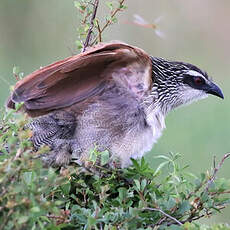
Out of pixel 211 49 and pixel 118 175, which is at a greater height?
pixel 118 175

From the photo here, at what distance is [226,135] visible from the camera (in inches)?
226

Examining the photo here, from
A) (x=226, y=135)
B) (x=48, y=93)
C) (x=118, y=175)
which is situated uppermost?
(x=48, y=93)

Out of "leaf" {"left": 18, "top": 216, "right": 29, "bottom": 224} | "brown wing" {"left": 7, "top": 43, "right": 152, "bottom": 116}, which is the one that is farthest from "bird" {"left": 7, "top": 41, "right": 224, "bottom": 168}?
"leaf" {"left": 18, "top": 216, "right": 29, "bottom": 224}

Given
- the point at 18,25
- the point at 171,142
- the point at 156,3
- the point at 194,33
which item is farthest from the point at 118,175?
the point at 194,33

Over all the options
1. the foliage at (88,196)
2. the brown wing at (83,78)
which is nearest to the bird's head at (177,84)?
the brown wing at (83,78)

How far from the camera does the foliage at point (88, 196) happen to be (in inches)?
66.0

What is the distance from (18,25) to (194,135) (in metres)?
2.51

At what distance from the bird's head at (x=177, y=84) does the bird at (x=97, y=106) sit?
3.0 inches

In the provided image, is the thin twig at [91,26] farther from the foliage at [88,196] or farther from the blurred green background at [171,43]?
the blurred green background at [171,43]

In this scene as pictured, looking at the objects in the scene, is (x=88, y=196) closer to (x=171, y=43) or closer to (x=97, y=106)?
(x=97, y=106)

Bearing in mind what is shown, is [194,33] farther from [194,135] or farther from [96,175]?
[96,175]

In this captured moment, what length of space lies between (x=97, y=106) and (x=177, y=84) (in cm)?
54

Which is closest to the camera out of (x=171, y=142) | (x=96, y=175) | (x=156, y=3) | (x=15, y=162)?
(x=15, y=162)

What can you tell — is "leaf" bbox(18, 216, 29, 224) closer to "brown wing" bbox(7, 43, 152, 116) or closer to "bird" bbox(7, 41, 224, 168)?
"brown wing" bbox(7, 43, 152, 116)
